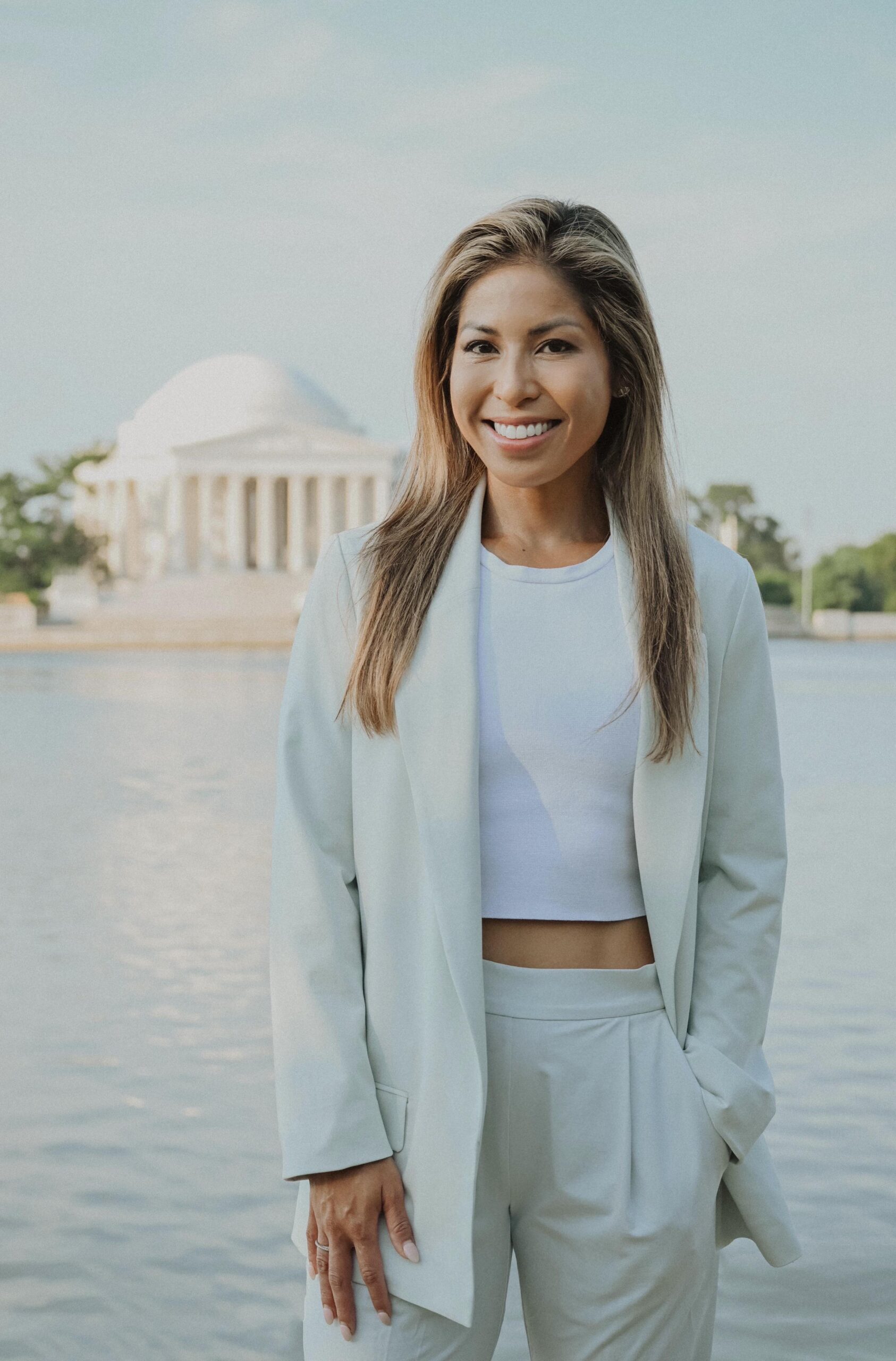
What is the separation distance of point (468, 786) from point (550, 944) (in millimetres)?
278

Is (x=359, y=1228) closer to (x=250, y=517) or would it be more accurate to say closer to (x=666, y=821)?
(x=666, y=821)

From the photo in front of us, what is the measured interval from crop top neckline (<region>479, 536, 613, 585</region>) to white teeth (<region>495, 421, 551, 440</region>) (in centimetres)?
18

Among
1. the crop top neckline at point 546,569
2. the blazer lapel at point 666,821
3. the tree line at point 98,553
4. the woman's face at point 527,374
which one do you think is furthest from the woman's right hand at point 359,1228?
the tree line at point 98,553

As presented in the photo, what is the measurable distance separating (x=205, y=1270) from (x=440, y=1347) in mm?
2833

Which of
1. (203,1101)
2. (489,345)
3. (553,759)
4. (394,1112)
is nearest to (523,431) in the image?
(489,345)

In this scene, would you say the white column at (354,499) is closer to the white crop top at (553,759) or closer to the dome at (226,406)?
the dome at (226,406)

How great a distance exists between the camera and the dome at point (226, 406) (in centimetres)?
10356

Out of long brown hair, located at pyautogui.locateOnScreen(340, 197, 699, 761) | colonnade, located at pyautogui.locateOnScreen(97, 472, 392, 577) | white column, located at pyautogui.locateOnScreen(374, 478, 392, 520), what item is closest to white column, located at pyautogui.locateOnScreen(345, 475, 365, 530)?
colonnade, located at pyautogui.locateOnScreen(97, 472, 392, 577)

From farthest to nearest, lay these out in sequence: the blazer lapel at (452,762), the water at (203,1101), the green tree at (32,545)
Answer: the green tree at (32,545)
the water at (203,1101)
the blazer lapel at (452,762)

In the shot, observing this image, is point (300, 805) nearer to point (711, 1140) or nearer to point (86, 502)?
point (711, 1140)

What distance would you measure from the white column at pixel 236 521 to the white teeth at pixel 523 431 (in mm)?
99047

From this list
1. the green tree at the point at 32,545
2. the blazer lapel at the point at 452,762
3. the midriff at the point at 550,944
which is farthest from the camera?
the green tree at the point at 32,545

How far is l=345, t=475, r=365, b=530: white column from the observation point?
100375mm

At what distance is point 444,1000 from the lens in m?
2.42
